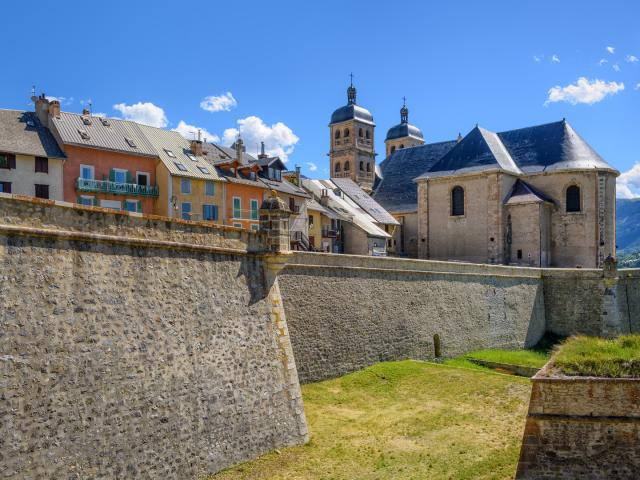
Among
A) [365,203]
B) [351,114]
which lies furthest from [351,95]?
[365,203]

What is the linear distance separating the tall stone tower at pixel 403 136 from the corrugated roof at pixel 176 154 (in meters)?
51.9

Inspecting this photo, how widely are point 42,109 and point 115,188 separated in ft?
18.6

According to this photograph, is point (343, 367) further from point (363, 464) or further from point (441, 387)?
point (363, 464)

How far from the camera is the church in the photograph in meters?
45.3

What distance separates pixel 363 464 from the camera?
15609 mm

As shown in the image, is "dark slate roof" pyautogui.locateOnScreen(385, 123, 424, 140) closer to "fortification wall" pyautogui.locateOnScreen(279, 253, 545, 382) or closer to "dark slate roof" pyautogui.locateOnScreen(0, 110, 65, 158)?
"fortification wall" pyautogui.locateOnScreen(279, 253, 545, 382)

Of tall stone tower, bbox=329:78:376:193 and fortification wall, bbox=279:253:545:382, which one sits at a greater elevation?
tall stone tower, bbox=329:78:376:193

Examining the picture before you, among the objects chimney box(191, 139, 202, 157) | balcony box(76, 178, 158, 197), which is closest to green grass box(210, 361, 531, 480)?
balcony box(76, 178, 158, 197)

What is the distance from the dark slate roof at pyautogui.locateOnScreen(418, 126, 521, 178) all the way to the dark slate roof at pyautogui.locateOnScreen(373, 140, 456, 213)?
716 cm

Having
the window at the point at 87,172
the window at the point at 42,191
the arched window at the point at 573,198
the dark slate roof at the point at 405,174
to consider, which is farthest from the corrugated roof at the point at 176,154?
the arched window at the point at 573,198

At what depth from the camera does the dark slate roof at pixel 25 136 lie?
29.0m

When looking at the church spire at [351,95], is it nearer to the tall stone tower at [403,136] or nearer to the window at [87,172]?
the tall stone tower at [403,136]

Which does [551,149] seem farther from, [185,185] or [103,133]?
[103,133]

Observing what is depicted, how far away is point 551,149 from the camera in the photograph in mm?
48312
